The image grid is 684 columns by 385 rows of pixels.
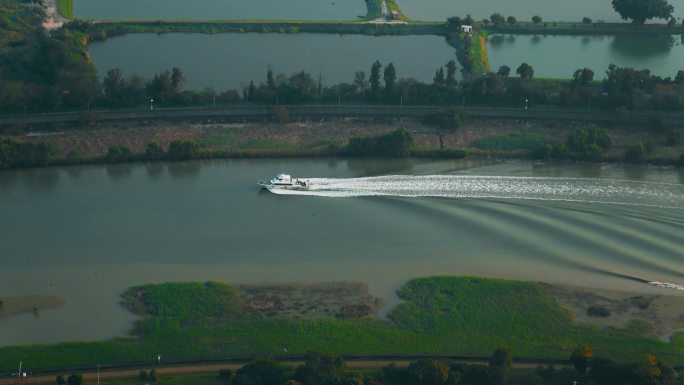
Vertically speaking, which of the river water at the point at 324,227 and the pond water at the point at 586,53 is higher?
the pond water at the point at 586,53

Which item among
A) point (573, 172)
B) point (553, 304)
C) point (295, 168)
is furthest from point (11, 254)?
point (573, 172)

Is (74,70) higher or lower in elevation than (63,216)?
higher

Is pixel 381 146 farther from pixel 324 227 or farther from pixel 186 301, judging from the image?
pixel 186 301

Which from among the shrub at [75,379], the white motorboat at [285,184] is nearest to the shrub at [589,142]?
the white motorboat at [285,184]

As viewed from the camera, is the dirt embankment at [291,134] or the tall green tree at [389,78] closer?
the dirt embankment at [291,134]

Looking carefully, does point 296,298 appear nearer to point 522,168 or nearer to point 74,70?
point 522,168

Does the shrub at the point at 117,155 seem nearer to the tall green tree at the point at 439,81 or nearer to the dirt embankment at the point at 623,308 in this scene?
the tall green tree at the point at 439,81

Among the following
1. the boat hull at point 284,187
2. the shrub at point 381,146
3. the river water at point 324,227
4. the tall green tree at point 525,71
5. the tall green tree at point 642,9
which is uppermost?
the tall green tree at point 642,9
